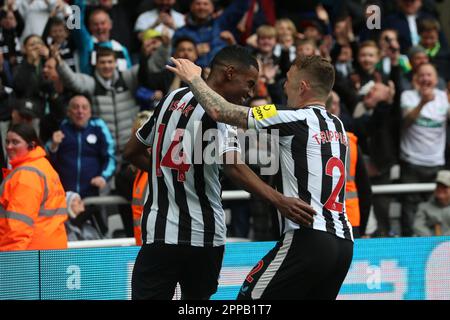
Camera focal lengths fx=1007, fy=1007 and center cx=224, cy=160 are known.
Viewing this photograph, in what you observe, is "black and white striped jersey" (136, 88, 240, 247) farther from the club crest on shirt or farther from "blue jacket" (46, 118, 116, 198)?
"blue jacket" (46, 118, 116, 198)

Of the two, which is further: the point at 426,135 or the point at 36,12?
→ the point at 36,12

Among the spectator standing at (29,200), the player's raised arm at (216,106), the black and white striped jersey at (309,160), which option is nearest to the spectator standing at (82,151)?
the spectator standing at (29,200)

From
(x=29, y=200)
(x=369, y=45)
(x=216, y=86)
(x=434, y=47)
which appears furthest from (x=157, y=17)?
(x=216, y=86)

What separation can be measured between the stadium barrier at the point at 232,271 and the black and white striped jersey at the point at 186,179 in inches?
56.1

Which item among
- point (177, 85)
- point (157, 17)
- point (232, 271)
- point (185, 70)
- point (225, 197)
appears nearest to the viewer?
point (185, 70)

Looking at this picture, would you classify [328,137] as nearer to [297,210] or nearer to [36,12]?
[297,210]

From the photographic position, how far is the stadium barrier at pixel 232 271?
26.9ft

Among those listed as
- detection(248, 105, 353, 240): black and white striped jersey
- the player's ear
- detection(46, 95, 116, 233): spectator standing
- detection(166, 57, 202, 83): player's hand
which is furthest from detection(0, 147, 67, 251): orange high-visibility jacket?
detection(248, 105, 353, 240): black and white striped jersey

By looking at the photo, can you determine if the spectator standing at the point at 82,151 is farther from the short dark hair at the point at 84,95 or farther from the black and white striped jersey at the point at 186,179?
the black and white striped jersey at the point at 186,179

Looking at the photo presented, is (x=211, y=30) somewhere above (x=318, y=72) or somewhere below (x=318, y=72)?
above

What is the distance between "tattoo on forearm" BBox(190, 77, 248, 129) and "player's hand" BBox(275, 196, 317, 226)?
1.86ft

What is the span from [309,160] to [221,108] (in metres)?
0.67

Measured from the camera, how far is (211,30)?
13148 millimetres

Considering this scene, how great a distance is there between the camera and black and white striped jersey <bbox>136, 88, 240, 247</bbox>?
6.89 m
